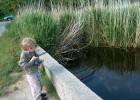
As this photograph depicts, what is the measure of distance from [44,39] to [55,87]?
270 cm

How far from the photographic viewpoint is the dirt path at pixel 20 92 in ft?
17.2

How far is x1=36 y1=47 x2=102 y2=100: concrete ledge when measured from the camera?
4258 mm

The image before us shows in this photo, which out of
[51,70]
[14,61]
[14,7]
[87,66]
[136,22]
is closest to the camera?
[51,70]

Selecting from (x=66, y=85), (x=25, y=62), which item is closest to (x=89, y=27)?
(x=25, y=62)

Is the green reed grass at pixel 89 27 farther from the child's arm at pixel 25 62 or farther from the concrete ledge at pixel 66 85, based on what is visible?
the child's arm at pixel 25 62

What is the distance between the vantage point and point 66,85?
184 inches

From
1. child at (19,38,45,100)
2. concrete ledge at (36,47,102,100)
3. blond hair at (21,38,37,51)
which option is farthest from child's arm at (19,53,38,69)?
concrete ledge at (36,47,102,100)

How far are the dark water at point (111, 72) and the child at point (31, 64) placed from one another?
208 cm

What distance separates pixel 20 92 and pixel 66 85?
46.4 inches

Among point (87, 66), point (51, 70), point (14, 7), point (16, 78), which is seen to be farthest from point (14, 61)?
point (14, 7)

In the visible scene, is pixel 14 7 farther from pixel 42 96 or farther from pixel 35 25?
pixel 42 96

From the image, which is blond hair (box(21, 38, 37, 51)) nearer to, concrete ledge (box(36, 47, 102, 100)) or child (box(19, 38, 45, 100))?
child (box(19, 38, 45, 100))

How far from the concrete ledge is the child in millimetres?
351

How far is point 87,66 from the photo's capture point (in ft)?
28.5
